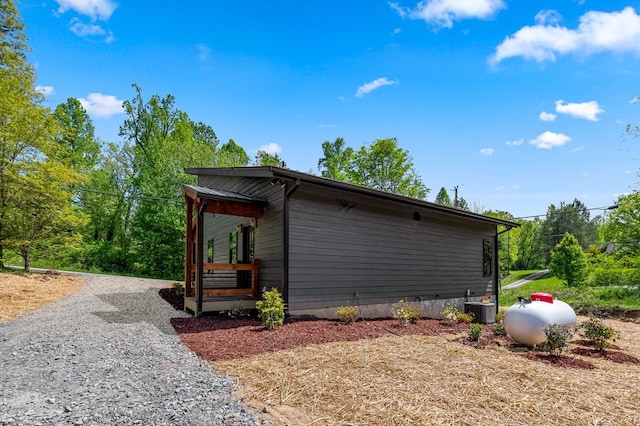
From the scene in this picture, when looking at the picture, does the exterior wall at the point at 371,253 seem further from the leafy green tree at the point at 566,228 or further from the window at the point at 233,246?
the leafy green tree at the point at 566,228

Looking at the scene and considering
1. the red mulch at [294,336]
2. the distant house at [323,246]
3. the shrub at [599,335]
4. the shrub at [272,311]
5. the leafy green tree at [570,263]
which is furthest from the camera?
the leafy green tree at [570,263]

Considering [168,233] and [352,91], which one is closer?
[352,91]

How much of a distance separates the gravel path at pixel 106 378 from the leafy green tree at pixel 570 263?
25.3 meters

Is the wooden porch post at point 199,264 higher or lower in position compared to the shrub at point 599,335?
higher

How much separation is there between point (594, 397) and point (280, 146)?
104ft

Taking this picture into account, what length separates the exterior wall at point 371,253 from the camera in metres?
8.34

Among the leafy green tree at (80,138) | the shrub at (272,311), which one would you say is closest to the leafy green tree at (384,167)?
the leafy green tree at (80,138)

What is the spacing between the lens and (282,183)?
818 cm

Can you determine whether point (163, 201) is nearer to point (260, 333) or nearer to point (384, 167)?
point (384, 167)

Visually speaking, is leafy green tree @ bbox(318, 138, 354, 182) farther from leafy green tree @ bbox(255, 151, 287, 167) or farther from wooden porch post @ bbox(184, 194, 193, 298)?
A: wooden porch post @ bbox(184, 194, 193, 298)

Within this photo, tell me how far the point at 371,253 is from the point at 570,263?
20509 millimetres

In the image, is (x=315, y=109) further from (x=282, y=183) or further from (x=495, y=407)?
(x=495, y=407)

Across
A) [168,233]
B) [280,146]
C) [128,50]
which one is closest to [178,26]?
[128,50]

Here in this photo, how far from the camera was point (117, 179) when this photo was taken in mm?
28812
